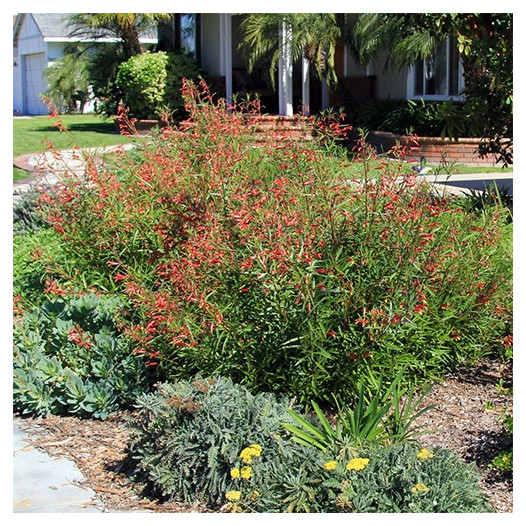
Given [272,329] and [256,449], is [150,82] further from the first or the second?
[256,449]

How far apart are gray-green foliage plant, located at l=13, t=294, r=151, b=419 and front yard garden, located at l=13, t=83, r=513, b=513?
0.01 meters

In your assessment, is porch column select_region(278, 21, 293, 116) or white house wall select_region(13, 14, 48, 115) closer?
porch column select_region(278, 21, 293, 116)

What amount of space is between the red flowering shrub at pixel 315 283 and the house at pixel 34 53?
34390 mm

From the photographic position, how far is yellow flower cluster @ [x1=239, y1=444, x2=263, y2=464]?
3.44 m

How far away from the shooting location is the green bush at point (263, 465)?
3.28m

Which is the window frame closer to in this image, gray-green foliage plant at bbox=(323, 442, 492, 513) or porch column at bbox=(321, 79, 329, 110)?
porch column at bbox=(321, 79, 329, 110)

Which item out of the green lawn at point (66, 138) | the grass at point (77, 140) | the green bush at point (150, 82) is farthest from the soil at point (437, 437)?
the green bush at point (150, 82)

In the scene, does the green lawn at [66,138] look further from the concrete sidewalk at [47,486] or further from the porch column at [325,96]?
the concrete sidewalk at [47,486]

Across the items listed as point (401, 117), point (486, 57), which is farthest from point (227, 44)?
point (486, 57)

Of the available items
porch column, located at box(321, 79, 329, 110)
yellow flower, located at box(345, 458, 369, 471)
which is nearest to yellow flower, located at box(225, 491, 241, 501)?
yellow flower, located at box(345, 458, 369, 471)

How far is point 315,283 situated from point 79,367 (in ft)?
5.52

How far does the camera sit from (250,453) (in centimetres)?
345
